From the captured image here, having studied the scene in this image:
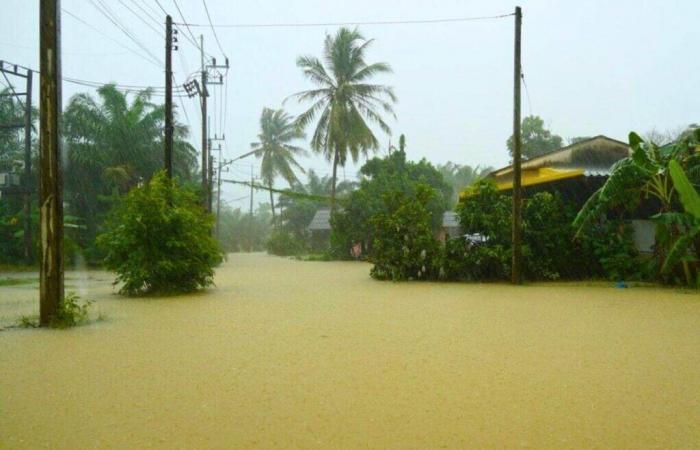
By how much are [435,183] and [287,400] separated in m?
34.3

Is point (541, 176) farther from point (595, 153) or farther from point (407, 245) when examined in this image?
point (407, 245)

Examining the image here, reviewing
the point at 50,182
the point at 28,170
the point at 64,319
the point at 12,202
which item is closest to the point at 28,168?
the point at 28,170

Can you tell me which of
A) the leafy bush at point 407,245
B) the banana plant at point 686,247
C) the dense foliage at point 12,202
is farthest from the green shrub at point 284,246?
the banana plant at point 686,247

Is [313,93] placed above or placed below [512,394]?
above

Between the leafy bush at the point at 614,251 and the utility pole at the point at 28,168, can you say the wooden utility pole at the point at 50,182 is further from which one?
the utility pole at the point at 28,168

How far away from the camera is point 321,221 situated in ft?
152

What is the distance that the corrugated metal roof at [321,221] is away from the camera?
45.2 metres

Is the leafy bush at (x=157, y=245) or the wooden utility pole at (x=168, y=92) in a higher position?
the wooden utility pole at (x=168, y=92)

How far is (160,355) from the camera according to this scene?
22.1 ft

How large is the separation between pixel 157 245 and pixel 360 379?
926 centimetres

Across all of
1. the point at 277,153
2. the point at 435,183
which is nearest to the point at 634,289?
the point at 435,183

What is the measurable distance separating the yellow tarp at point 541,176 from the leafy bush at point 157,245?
7616 mm

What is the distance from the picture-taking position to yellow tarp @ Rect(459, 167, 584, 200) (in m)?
16.8

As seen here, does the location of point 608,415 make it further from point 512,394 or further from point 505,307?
point 505,307
